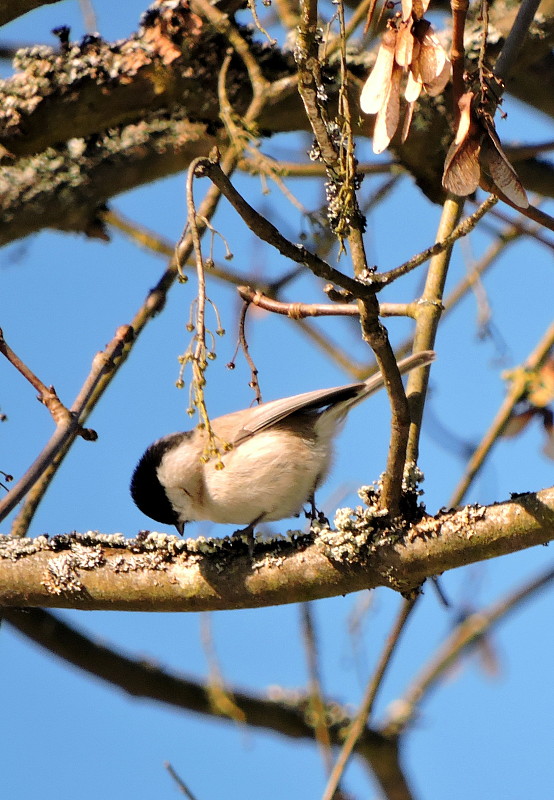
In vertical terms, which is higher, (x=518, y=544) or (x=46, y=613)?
(x=46, y=613)

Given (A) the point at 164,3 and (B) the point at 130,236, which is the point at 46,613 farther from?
(A) the point at 164,3

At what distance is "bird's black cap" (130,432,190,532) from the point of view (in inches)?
130

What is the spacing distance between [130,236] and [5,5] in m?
1.55

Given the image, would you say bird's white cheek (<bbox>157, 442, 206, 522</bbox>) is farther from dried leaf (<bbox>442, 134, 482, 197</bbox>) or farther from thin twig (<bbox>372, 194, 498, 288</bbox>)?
dried leaf (<bbox>442, 134, 482, 197</bbox>)

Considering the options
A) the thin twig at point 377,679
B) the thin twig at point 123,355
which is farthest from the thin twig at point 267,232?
the thin twig at point 377,679

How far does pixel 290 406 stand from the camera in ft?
10.3

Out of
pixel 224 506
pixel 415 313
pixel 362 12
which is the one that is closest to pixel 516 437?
pixel 415 313

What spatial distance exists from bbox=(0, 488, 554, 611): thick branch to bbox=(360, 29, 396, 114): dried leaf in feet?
3.15

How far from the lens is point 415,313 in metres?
2.68

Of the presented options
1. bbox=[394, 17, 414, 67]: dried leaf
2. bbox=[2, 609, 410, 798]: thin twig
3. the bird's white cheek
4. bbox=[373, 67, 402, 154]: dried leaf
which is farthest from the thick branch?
bbox=[2, 609, 410, 798]: thin twig

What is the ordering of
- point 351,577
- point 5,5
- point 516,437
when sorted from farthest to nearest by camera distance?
point 516,437, point 5,5, point 351,577

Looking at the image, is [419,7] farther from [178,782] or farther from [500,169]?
[178,782]

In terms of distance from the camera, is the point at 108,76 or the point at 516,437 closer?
the point at 516,437

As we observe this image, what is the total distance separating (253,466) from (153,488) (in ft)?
1.37
